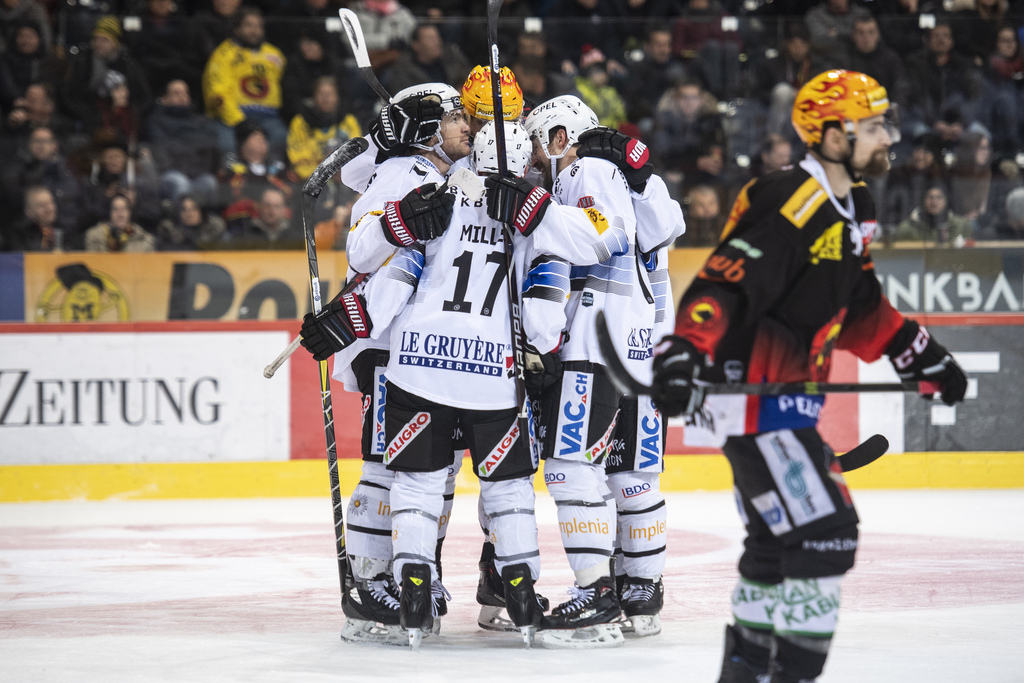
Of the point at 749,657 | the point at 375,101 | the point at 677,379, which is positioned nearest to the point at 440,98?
the point at 677,379

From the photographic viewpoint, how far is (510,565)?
3.41 meters

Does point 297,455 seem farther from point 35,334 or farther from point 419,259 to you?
point 419,259

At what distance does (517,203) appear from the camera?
11.0 feet

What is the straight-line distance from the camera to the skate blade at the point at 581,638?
136 inches

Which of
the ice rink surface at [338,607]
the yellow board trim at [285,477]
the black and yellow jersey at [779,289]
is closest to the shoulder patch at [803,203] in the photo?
the black and yellow jersey at [779,289]

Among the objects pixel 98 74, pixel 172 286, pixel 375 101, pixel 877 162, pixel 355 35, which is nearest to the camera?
pixel 877 162

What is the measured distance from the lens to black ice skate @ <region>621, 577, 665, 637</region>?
363 cm

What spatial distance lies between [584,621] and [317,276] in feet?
4.57

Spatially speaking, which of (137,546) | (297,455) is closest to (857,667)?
(137,546)

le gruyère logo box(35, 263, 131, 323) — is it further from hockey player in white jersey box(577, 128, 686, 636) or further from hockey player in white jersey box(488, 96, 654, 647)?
hockey player in white jersey box(577, 128, 686, 636)

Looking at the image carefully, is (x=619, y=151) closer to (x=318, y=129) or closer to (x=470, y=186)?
(x=470, y=186)

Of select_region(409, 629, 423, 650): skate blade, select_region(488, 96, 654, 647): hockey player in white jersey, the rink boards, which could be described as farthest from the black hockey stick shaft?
the rink boards

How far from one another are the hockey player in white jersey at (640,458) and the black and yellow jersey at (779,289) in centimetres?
117

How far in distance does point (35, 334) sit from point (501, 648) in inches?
170
